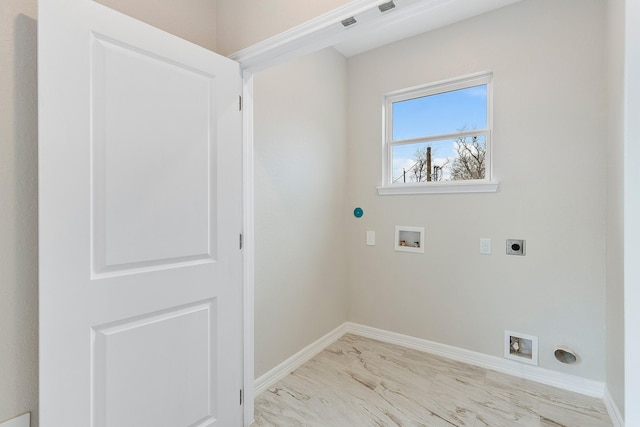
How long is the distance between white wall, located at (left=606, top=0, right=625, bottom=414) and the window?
0.65 meters

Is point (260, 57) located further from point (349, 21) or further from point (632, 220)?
point (632, 220)

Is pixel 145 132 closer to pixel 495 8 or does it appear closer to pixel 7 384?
pixel 7 384

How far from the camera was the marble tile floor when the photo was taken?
5.52 feet

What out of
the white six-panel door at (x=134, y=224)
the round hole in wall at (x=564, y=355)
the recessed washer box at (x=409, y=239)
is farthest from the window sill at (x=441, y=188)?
the white six-panel door at (x=134, y=224)

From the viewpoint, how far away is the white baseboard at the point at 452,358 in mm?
1892

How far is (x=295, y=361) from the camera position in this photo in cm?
226

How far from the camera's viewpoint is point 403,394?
1913mm

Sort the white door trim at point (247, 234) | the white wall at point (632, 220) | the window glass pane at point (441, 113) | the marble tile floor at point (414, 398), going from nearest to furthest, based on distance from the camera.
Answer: the white wall at point (632, 220) → the white door trim at point (247, 234) → the marble tile floor at point (414, 398) → the window glass pane at point (441, 113)

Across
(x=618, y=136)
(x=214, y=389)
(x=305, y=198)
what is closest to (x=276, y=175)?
(x=305, y=198)

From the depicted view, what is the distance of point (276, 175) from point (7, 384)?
62.5 inches

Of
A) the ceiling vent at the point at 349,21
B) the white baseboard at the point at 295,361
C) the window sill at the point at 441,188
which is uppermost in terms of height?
the ceiling vent at the point at 349,21

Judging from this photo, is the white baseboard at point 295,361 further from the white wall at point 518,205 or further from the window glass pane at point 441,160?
the window glass pane at point 441,160

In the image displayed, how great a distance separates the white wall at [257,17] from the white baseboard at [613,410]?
2460 millimetres

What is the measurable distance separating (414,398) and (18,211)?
2.21 metres
